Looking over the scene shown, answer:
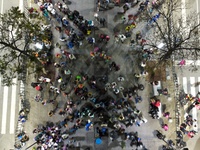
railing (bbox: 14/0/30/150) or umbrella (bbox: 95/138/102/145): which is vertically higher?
railing (bbox: 14/0/30/150)

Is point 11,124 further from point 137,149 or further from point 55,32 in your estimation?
point 137,149

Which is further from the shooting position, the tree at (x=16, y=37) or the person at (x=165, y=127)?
the person at (x=165, y=127)

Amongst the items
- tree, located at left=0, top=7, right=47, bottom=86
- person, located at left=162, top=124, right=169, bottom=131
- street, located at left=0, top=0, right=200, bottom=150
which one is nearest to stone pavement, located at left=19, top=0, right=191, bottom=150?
street, located at left=0, top=0, right=200, bottom=150

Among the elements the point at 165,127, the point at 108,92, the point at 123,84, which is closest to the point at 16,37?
the point at 108,92

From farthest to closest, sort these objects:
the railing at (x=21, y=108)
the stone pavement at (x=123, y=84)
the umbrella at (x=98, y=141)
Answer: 1. the stone pavement at (x=123, y=84)
2. the railing at (x=21, y=108)
3. the umbrella at (x=98, y=141)

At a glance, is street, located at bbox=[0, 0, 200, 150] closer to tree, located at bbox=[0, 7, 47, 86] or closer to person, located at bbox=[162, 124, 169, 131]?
person, located at bbox=[162, 124, 169, 131]

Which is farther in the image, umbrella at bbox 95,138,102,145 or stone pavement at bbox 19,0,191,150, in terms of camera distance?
stone pavement at bbox 19,0,191,150

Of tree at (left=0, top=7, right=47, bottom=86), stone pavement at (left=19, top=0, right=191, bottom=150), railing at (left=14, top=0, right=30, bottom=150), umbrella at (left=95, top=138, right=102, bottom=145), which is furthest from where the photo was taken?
stone pavement at (left=19, top=0, right=191, bottom=150)

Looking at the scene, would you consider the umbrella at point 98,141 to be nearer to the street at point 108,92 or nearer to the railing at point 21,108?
the street at point 108,92

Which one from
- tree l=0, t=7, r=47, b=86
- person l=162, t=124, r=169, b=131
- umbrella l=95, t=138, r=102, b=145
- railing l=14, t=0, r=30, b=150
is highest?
tree l=0, t=7, r=47, b=86

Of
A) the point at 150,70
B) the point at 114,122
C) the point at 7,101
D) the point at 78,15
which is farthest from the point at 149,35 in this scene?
the point at 7,101

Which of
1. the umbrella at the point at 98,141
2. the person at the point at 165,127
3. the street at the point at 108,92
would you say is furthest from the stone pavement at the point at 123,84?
the umbrella at the point at 98,141
